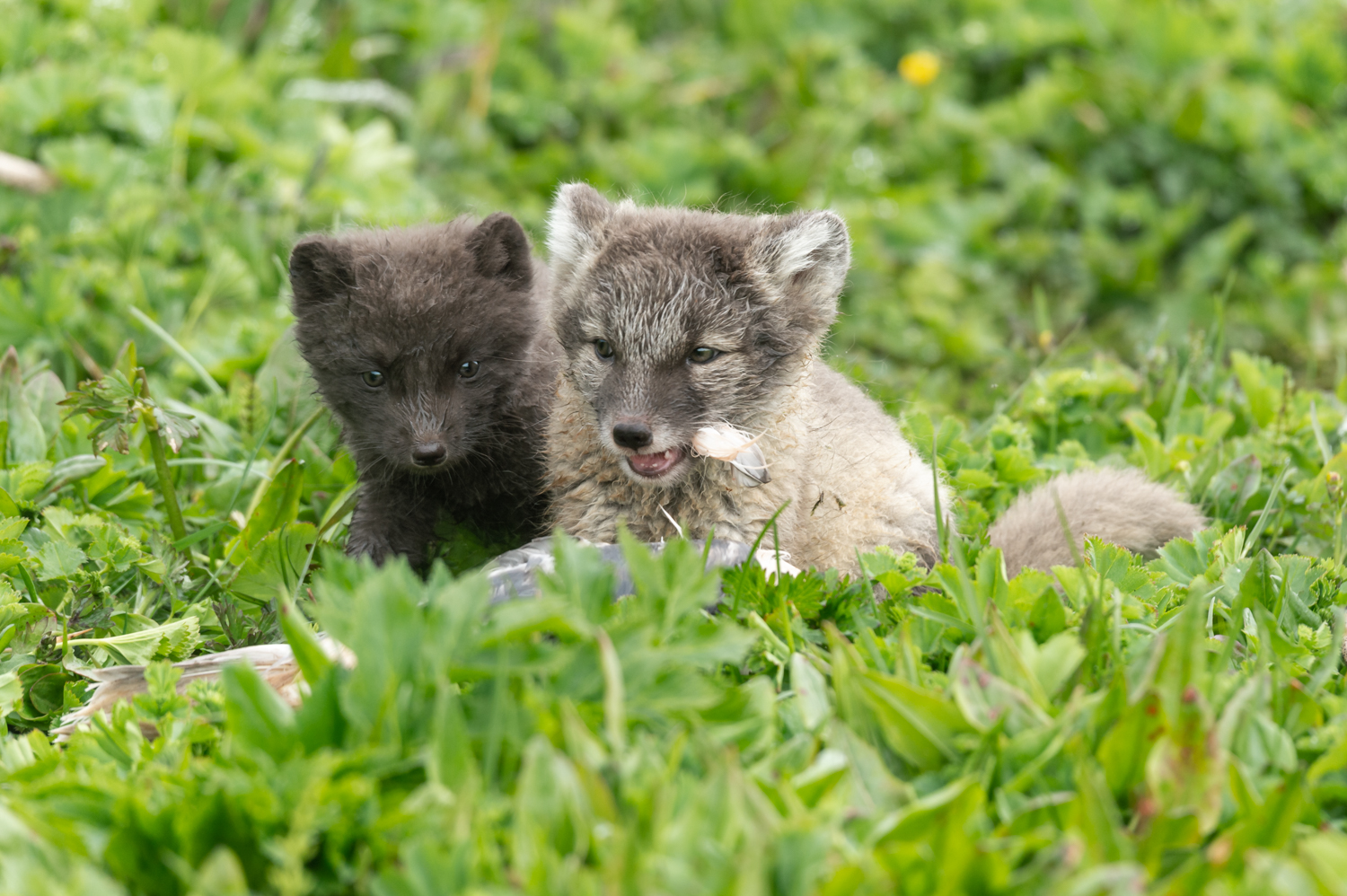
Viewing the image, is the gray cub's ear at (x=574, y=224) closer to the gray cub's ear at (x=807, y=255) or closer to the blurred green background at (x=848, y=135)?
the gray cub's ear at (x=807, y=255)

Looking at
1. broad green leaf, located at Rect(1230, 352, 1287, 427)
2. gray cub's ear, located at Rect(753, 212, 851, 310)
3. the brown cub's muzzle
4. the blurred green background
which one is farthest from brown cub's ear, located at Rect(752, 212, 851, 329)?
the blurred green background

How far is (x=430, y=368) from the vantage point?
429 cm

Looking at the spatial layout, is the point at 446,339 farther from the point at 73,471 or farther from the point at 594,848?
the point at 594,848

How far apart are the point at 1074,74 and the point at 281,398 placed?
6.67 m

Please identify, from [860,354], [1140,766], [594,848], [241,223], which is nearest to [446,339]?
[594,848]

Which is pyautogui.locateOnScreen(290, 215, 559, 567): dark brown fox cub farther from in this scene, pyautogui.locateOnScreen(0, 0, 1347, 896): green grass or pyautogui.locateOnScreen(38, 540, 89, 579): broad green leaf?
pyautogui.locateOnScreen(38, 540, 89, 579): broad green leaf

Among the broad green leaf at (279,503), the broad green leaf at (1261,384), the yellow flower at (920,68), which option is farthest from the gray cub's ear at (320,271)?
the yellow flower at (920,68)

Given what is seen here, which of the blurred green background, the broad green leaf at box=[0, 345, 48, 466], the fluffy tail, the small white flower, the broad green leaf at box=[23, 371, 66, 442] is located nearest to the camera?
the small white flower

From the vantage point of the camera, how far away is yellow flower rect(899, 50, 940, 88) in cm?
938

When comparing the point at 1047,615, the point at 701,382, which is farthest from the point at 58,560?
the point at 1047,615

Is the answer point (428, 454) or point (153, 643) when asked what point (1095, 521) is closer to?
point (428, 454)

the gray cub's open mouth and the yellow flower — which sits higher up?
the yellow flower

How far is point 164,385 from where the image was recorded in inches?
217

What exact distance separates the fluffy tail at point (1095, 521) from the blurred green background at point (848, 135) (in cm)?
231
